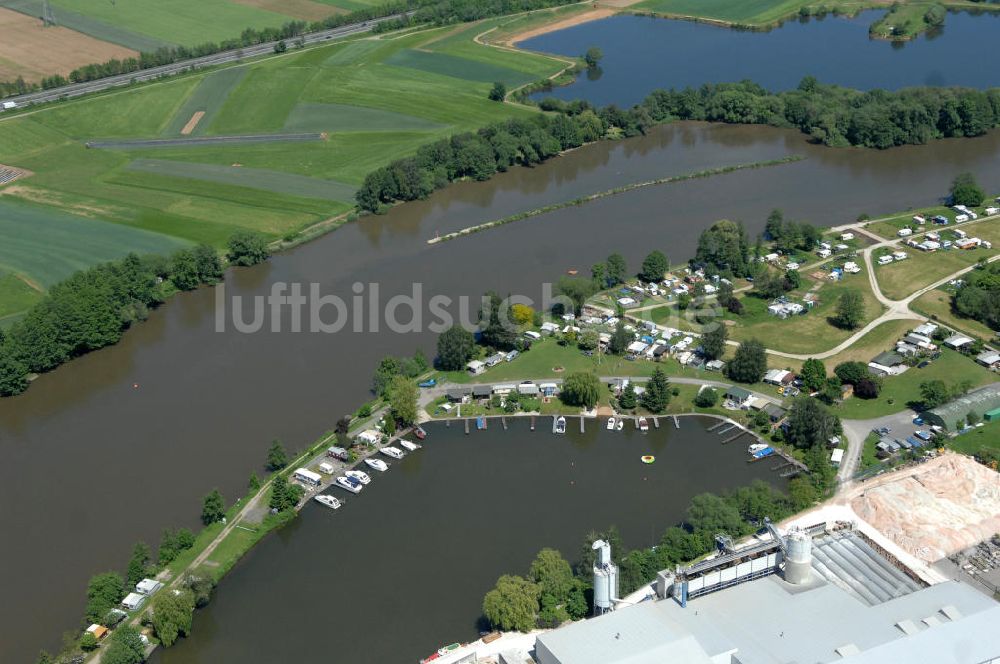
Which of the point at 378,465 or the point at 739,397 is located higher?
the point at 739,397

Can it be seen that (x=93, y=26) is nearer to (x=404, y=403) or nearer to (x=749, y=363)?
(x=404, y=403)

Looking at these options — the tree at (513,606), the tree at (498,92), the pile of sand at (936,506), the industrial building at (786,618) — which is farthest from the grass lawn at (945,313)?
the tree at (498,92)

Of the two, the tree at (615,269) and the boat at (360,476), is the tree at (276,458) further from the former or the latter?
the tree at (615,269)

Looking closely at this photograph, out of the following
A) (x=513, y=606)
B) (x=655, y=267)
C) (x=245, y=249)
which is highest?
(x=245, y=249)

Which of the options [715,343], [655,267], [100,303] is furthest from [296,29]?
[715,343]

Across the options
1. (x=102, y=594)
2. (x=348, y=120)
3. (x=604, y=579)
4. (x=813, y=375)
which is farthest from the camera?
(x=348, y=120)

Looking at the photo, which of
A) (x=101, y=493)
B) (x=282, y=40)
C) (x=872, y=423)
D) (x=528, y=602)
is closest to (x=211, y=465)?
(x=101, y=493)
